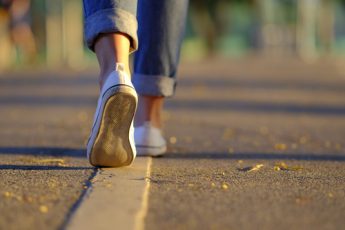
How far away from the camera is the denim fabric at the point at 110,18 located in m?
3.97

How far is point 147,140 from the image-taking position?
472 centimetres

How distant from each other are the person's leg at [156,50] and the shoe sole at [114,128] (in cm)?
80

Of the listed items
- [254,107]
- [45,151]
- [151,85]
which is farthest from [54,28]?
[151,85]

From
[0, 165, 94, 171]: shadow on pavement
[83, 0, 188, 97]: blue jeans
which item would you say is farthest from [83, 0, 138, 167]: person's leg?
[83, 0, 188, 97]: blue jeans

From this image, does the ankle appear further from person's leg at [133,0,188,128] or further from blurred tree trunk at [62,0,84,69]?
blurred tree trunk at [62,0,84,69]

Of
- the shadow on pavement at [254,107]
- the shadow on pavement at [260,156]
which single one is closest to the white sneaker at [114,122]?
the shadow on pavement at [260,156]

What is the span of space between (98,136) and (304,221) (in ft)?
3.83

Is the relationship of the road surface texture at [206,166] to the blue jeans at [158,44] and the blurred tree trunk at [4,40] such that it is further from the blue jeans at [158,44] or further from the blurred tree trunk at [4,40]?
the blurred tree trunk at [4,40]

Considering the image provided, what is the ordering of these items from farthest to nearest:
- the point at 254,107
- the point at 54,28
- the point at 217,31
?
the point at 217,31, the point at 54,28, the point at 254,107

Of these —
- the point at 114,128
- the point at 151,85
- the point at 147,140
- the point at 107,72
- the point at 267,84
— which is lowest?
the point at 267,84

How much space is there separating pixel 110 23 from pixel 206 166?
909mm

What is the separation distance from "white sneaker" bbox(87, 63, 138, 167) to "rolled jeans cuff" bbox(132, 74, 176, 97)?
0.77 metres

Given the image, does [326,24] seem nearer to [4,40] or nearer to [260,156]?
[4,40]

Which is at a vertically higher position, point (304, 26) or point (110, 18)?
point (110, 18)
